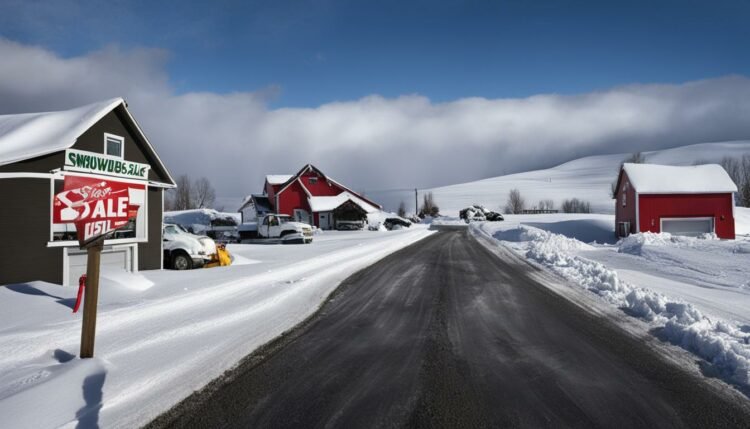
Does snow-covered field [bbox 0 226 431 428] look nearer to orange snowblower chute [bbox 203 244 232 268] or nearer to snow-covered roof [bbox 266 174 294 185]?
orange snowblower chute [bbox 203 244 232 268]

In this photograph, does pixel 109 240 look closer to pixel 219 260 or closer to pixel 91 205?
pixel 219 260

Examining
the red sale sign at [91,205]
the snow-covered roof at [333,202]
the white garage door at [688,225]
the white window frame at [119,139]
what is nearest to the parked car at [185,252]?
the white window frame at [119,139]

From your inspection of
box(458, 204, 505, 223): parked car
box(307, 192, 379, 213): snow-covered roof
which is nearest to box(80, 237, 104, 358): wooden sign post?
box(307, 192, 379, 213): snow-covered roof

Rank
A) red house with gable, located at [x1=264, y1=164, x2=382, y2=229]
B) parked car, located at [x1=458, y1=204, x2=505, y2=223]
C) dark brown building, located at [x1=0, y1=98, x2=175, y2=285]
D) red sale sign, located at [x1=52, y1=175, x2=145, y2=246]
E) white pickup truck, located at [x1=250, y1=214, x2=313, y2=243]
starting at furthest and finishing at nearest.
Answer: parked car, located at [x1=458, y1=204, x2=505, y2=223], red house with gable, located at [x1=264, y1=164, x2=382, y2=229], white pickup truck, located at [x1=250, y1=214, x2=313, y2=243], dark brown building, located at [x1=0, y1=98, x2=175, y2=285], red sale sign, located at [x1=52, y1=175, x2=145, y2=246]

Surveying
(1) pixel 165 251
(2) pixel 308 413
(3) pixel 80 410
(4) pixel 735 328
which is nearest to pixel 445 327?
(2) pixel 308 413

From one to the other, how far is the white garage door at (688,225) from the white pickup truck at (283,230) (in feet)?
90.8

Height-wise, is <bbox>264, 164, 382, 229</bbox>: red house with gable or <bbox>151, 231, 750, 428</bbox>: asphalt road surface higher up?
<bbox>264, 164, 382, 229</bbox>: red house with gable

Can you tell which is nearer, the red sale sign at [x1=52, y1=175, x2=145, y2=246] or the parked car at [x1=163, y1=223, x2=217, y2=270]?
the red sale sign at [x1=52, y1=175, x2=145, y2=246]

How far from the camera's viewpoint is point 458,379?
15.8 ft

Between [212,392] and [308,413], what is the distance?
1.21m

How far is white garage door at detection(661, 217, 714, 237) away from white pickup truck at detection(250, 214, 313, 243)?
27.7m

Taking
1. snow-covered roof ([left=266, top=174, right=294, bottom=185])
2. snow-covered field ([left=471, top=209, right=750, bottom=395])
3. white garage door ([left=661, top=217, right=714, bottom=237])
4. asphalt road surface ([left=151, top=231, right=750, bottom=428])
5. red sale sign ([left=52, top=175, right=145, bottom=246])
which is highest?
snow-covered roof ([left=266, top=174, right=294, bottom=185])

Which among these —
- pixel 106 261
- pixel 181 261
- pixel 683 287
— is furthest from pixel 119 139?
pixel 683 287

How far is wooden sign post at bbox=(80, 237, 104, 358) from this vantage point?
16.6ft
